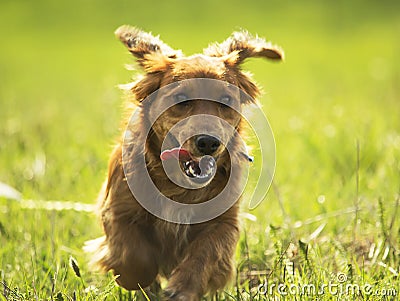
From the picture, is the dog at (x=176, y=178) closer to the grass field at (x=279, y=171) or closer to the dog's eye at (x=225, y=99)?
the dog's eye at (x=225, y=99)

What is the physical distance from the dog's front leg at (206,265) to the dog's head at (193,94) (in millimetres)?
334

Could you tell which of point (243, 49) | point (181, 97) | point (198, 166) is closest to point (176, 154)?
point (198, 166)

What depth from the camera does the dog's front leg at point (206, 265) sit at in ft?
10.3

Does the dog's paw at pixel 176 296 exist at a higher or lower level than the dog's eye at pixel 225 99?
lower

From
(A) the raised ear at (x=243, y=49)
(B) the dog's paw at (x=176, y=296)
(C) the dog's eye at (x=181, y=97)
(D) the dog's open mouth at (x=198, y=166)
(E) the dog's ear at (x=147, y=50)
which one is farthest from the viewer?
(A) the raised ear at (x=243, y=49)

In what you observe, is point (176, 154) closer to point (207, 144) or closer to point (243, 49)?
point (207, 144)

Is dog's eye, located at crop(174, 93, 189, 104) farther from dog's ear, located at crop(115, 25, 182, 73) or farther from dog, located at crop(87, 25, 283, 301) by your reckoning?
dog's ear, located at crop(115, 25, 182, 73)

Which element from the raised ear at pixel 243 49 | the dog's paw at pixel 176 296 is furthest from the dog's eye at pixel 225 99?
the dog's paw at pixel 176 296

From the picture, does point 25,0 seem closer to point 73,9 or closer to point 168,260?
point 73,9

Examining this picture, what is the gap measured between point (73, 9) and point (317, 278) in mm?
16822

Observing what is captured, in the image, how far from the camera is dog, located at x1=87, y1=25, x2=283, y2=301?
333 centimetres

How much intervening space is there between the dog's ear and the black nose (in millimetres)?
593

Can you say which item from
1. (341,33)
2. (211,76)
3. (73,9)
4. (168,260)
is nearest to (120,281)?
(168,260)

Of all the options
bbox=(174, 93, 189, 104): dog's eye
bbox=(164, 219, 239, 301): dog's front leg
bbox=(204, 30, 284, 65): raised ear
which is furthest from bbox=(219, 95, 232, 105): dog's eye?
bbox=(164, 219, 239, 301): dog's front leg
